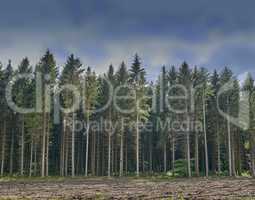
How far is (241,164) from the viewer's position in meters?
57.6

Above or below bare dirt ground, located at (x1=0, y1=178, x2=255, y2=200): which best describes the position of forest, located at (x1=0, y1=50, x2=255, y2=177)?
above

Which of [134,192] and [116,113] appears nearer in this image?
[134,192]

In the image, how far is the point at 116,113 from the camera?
173ft

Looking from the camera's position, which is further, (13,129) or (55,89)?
(13,129)

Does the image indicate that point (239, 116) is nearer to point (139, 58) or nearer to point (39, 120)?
point (139, 58)

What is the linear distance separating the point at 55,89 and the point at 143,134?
2130 centimetres

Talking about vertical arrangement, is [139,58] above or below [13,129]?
above

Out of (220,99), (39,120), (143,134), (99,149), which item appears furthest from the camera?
(143,134)

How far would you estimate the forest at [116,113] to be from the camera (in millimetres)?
47688

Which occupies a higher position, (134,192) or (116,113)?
(116,113)

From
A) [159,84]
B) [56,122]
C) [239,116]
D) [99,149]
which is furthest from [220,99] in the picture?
[56,122]

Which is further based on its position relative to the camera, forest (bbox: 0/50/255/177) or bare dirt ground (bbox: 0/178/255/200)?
forest (bbox: 0/50/255/177)

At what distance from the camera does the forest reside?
47.7 metres

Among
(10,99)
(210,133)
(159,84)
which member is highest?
(159,84)
